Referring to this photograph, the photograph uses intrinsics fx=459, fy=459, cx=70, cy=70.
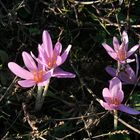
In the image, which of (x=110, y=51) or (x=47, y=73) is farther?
(x=110, y=51)

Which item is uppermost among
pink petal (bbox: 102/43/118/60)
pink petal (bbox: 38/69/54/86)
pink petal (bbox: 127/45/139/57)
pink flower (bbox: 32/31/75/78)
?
pink flower (bbox: 32/31/75/78)

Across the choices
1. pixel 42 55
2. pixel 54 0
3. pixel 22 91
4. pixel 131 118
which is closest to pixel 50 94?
pixel 22 91

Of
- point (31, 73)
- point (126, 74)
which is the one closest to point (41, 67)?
point (31, 73)

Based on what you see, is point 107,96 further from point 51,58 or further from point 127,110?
point 51,58

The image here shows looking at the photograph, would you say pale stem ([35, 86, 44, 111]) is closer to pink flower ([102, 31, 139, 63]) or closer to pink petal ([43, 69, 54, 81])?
pink petal ([43, 69, 54, 81])

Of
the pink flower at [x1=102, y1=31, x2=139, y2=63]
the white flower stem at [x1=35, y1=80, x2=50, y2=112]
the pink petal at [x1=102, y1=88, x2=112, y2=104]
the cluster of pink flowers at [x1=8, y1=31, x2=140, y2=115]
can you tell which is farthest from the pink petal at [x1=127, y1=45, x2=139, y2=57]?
the white flower stem at [x1=35, y1=80, x2=50, y2=112]

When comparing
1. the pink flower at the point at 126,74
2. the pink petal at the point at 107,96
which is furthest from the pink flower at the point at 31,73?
the pink flower at the point at 126,74
